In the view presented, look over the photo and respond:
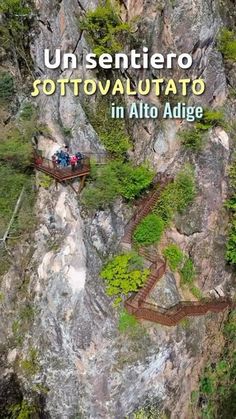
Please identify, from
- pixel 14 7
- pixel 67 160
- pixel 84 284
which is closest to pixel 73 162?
pixel 67 160

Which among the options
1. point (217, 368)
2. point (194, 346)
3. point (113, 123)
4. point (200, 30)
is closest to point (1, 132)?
point (113, 123)

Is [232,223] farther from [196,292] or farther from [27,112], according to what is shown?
[27,112]

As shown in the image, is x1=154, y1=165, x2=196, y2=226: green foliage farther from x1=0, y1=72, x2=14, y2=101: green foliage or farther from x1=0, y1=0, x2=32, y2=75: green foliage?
x1=0, y1=0, x2=32, y2=75: green foliage

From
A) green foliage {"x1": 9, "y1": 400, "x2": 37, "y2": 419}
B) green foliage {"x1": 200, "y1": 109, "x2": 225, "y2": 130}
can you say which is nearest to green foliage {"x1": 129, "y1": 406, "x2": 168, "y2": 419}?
green foliage {"x1": 9, "y1": 400, "x2": 37, "y2": 419}

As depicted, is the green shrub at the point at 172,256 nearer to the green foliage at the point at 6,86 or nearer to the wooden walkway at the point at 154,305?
the wooden walkway at the point at 154,305

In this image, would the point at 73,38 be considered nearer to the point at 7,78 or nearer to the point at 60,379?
the point at 7,78

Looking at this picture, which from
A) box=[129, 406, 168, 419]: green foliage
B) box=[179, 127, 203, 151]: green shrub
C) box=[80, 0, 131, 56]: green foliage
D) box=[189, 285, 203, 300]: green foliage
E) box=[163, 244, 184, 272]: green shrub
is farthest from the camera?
box=[189, 285, 203, 300]: green foliage
